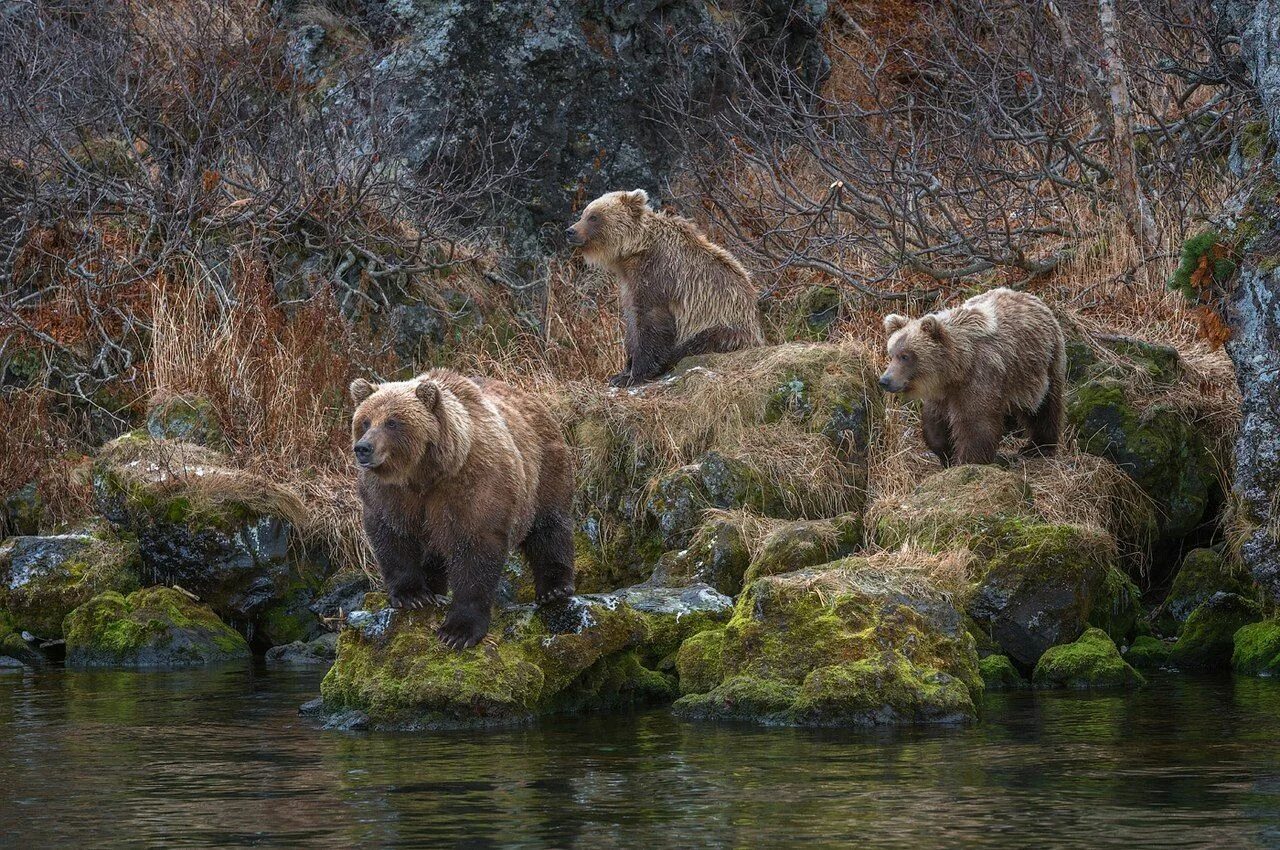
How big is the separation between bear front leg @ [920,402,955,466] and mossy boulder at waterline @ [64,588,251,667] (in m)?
5.06

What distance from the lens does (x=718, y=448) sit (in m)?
11.9

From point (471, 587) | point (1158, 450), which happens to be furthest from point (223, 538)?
point (1158, 450)

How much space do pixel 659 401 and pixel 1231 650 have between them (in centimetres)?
452

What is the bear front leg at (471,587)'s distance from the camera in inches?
307

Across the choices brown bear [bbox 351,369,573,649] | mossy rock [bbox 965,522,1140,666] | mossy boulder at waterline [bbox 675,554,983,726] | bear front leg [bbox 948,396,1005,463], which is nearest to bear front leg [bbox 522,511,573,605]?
brown bear [bbox 351,369,573,649]

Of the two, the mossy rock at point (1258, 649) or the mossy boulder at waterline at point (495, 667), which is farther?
the mossy rock at point (1258, 649)

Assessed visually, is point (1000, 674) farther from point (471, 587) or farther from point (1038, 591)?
point (471, 587)

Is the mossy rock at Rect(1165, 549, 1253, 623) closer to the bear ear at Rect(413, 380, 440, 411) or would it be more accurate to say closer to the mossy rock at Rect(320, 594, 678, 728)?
the mossy rock at Rect(320, 594, 678, 728)

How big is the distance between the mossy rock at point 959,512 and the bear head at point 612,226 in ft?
11.5

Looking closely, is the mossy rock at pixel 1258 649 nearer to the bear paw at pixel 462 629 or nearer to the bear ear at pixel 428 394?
the bear paw at pixel 462 629

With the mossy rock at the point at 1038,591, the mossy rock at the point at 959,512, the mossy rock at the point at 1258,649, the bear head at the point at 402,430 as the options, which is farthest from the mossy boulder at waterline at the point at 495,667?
the mossy rock at the point at 1258,649

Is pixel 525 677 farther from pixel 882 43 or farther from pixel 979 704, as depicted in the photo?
pixel 882 43

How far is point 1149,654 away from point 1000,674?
1294mm

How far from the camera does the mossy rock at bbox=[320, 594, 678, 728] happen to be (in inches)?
Answer: 313
